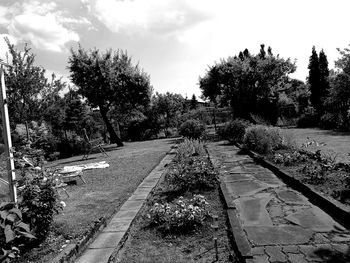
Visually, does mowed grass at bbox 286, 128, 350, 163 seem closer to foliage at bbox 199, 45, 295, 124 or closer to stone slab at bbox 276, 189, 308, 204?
stone slab at bbox 276, 189, 308, 204

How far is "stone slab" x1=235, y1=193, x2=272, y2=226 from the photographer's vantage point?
4555mm

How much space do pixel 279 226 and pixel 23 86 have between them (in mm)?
15214

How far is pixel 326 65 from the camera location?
38.8 meters

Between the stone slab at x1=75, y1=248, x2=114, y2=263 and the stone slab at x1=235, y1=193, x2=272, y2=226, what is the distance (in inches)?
77.7

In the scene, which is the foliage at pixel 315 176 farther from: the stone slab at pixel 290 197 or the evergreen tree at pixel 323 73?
the evergreen tree at pixel 323 73

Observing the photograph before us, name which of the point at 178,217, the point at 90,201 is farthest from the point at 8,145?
the point at 90,201

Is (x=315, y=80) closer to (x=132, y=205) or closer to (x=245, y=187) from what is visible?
(x=245, y=187)

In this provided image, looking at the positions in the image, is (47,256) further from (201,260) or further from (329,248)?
(329,248)

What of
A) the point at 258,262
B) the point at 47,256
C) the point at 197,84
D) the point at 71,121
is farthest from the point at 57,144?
the point at 258,262

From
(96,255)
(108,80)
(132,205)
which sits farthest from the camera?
(108,80)

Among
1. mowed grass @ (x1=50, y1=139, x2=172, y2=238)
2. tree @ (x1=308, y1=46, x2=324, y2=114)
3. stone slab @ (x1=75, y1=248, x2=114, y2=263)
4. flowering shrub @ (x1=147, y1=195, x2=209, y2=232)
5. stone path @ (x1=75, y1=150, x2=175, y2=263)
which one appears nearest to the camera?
stone slab @ (x1=75, y1=248, x2=114, y2=263)

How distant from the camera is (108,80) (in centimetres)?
1934

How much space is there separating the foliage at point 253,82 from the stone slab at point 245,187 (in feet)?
55.7

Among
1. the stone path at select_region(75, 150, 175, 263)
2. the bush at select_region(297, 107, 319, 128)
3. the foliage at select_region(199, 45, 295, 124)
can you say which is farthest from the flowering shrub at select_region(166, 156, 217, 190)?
the bush at select_region(297, 107, 319, 128)
